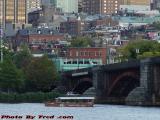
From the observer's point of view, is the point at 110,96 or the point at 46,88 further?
the point at 46,88

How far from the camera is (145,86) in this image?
502 feet

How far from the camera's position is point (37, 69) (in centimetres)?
19925

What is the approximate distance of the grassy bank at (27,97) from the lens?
587 feet

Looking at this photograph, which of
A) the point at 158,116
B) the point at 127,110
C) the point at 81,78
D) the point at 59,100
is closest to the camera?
the point at 158,116

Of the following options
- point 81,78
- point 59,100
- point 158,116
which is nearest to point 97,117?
point 158,116

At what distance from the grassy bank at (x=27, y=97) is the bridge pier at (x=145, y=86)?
2792 cm

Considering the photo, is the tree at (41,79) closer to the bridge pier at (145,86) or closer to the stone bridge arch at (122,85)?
the stone bridge arch at (122,85)

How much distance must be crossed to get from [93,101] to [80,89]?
91.7ft

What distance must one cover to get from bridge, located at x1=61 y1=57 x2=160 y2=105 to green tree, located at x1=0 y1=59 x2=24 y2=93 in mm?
8559

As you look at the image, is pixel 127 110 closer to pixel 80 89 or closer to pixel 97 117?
pixel 97 117

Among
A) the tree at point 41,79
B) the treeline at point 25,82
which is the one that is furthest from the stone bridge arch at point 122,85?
the tree at point 41,79

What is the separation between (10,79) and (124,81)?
2977 centimetres

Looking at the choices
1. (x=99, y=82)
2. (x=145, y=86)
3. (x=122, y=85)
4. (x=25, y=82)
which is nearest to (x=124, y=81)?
(x=122, y=85)

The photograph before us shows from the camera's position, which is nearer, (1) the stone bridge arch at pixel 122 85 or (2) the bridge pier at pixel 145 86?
(2) the bridge pier at pixel 145 86
